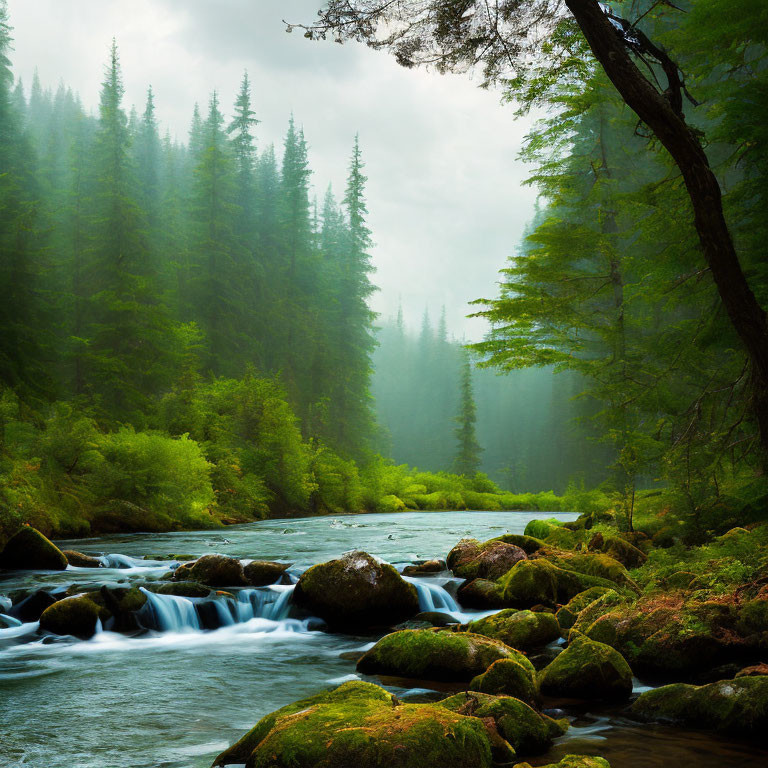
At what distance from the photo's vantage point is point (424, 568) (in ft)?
32.5

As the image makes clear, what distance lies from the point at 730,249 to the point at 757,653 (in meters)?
3.39

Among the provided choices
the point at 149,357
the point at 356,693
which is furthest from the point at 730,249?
the point at 149,357

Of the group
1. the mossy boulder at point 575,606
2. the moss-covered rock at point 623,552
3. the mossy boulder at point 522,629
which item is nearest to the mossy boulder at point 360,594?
the mossy boulder at point 522,629

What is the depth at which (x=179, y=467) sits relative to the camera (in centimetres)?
1631

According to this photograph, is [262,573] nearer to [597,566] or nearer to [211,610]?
[211,610]

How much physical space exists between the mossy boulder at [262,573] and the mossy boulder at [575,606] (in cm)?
457

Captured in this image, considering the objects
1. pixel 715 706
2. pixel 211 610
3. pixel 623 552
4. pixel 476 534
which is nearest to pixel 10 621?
pixel 211 610

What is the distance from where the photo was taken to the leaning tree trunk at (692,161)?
4.54 metres

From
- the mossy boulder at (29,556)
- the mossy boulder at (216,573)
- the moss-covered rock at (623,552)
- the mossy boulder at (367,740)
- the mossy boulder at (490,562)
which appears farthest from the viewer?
the mossy boulder at (29,556)

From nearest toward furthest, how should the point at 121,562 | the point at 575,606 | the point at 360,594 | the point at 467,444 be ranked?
the point at 575,606, the point at 360,594, the point at 121,562, the point at 467,444

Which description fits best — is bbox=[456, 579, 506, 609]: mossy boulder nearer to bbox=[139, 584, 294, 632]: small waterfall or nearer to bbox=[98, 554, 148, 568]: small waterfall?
bbox=[139, 584, 294, 632]: small waterfall

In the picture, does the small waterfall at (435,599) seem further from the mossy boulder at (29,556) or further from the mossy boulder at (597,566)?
the mossy boulder at (29,556)

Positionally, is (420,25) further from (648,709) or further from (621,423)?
(621,423)

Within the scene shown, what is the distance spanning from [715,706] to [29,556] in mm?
9944
